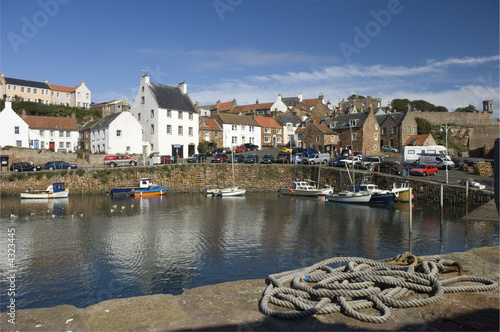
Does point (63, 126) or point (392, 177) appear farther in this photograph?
point (63, 126)

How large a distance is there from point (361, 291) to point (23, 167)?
52486mm

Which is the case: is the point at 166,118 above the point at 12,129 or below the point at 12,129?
above

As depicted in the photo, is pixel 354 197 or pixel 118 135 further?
pixel 118 135

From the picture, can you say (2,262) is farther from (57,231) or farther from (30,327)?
(30,327)

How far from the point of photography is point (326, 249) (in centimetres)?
1934

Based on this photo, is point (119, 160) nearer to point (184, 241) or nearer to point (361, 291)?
point (184, 241)

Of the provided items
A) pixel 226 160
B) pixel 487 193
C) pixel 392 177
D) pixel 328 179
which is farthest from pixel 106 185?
pixel 487 193

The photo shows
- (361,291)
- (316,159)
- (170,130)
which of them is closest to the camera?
(361,291)

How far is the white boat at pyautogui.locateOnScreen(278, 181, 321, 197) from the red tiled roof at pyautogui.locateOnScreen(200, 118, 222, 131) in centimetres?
2673

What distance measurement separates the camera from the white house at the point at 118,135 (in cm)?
5816

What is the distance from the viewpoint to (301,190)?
46.2 metres

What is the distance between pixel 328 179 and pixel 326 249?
A: 100 feet

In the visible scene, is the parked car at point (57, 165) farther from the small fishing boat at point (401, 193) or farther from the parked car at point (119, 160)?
the small fishing boat at point (401, 193)

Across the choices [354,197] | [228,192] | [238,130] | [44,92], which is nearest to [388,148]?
[238,130]
